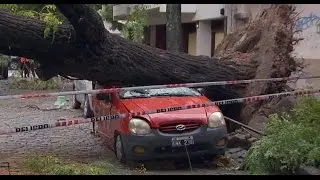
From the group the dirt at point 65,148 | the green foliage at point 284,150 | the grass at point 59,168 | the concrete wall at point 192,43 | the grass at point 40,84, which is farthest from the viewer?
the concrete wall at point 192,43

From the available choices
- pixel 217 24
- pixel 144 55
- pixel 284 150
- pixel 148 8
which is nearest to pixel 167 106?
pixel 144 55

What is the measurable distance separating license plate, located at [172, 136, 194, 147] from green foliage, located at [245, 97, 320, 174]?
0.88 m

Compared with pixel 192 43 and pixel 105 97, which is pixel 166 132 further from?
pixel 192 43

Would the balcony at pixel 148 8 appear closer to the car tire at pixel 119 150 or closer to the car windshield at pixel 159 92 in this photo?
the car windshield at pixel 159 92

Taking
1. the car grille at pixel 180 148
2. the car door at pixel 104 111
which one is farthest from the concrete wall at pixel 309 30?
the car grille at pixel 180 148

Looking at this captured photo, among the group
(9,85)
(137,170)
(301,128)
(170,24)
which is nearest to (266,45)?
(301,128)

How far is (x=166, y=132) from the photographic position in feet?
26.6

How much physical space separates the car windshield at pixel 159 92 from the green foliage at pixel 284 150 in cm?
185

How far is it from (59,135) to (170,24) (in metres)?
6.37

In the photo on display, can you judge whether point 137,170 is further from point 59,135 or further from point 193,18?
point 193,18

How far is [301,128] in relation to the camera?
26.1 feet

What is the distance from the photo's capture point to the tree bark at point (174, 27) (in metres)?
16.4

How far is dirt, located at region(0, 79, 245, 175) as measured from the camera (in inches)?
325

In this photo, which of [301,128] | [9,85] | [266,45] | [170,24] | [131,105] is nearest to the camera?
[301,128]
